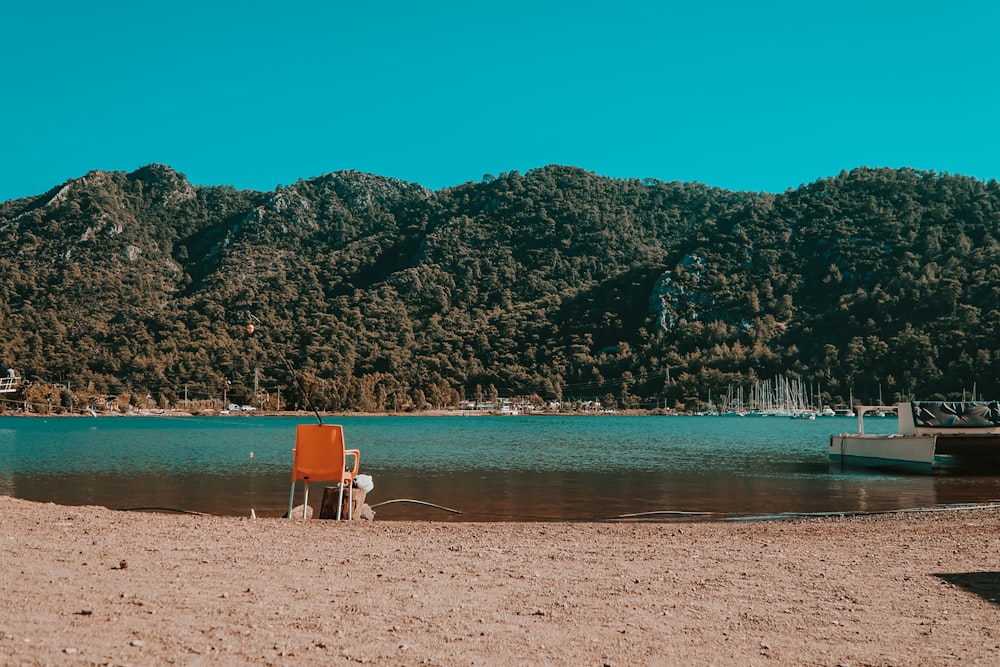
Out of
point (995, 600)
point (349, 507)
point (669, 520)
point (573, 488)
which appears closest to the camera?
point (995, 600)

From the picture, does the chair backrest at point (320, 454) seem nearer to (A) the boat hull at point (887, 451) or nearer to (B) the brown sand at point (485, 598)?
(B) the brown sand at point (485, 598)

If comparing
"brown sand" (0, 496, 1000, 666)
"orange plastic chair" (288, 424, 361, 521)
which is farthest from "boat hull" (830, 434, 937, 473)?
"orange plastic chair" (288, 424, 361, 521)

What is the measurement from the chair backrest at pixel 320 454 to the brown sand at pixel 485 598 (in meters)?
1.65

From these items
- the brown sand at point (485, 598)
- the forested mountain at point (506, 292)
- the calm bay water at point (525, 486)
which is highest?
the forested mountain at point (506, 292)

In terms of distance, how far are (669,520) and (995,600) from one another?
24.3ft

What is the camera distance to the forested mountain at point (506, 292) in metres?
128

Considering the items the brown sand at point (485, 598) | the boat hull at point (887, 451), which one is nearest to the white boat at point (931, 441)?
the boat hull at point (887, 451)

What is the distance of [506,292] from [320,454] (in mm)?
160237

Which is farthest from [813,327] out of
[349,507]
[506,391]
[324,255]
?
[349,507]

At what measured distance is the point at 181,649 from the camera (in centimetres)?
445

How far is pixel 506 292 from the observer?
171m

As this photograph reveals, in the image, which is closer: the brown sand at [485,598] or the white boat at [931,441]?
the brown sand at [485,598]

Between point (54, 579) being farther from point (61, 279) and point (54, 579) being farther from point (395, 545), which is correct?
point (61, 279)

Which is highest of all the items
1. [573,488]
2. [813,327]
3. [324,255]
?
[324,255]
